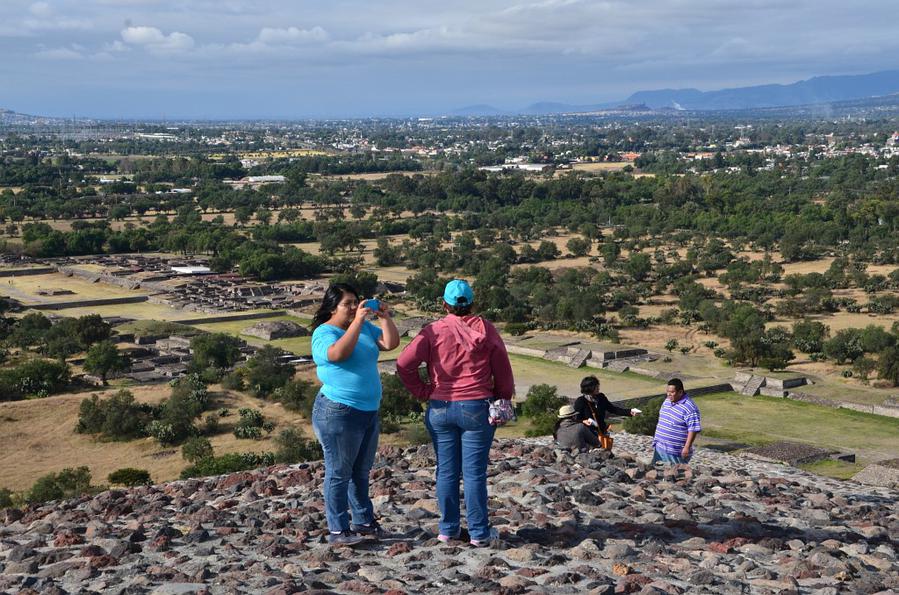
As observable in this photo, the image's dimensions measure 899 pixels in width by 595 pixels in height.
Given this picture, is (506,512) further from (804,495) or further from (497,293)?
(497,293)

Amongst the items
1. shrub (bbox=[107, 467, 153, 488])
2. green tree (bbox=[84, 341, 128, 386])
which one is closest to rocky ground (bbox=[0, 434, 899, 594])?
shrub (bbox=[107, 467, 153, 488])

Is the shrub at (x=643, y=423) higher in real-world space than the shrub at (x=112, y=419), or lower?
higher

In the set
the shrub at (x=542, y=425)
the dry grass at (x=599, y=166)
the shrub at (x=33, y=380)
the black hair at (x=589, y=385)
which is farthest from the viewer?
the dry grass at (x=599, y=166)

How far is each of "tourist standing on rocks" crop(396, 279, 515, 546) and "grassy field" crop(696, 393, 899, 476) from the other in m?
14.4

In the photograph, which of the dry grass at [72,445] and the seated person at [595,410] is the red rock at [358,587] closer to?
the seated person at [595,410]

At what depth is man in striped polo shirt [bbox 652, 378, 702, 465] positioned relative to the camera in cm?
945

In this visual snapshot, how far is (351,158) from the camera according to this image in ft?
419

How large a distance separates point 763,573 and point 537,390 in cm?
1696

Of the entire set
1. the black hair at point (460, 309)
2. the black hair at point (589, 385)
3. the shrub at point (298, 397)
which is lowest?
the shrub at point (298, 397)

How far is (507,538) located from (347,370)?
66.6 inches

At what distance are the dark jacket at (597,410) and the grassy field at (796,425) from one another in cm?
1069

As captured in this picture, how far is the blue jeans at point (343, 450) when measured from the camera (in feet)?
20.9

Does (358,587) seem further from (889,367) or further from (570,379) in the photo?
(889,367)

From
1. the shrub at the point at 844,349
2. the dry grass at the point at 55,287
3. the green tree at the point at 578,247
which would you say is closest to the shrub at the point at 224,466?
the shrub at the point at 844,349
